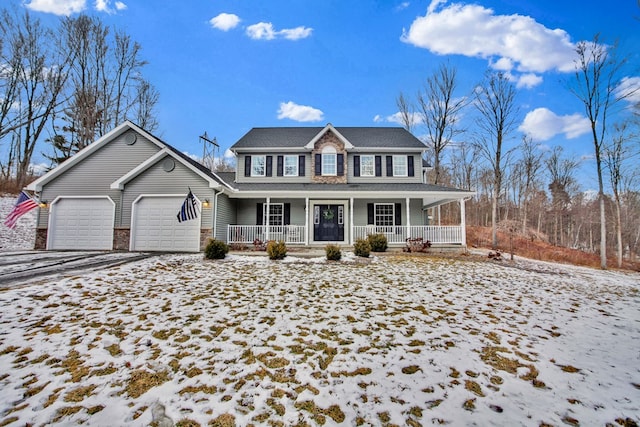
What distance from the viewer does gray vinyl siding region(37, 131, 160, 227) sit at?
1191 centimetres

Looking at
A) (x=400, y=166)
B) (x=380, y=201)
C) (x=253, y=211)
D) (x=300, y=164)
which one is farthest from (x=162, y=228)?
(x=400, y=166)

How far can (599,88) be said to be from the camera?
1225 centimetres

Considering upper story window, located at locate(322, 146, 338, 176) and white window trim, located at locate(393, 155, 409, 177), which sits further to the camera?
white window trim, located at locate(393, 155, 409, 177)

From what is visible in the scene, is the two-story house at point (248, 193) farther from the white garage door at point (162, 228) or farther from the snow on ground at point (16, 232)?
the snow on ground at point (16, 232)

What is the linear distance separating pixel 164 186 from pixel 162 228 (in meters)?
1.79

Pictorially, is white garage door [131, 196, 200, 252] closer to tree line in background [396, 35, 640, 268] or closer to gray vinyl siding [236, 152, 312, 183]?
gray vinyl siding [236, 152, 312, 183]

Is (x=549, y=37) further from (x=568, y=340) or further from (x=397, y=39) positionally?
(x=568, y=340)

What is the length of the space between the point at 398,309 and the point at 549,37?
17.6 metres

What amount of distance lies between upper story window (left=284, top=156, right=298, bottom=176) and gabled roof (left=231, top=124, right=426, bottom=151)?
23.5 inches

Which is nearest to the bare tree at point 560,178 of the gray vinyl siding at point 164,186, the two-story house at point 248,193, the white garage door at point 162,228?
the two-story house at point 248,193

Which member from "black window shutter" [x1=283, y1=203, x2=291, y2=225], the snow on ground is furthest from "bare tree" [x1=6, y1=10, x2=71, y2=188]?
"black window shutter" [x1=283, y1=203, x2=291, y2=225]

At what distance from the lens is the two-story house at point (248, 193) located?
11641 mm

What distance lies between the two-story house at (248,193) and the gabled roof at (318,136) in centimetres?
6

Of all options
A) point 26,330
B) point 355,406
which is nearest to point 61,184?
point 26,330
